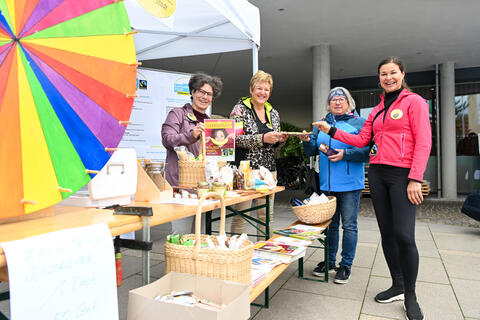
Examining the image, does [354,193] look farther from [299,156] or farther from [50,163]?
[299,156]

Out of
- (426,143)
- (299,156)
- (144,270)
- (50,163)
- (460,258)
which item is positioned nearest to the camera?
(50,163)

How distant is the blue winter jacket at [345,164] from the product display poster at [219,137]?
92 centimetres

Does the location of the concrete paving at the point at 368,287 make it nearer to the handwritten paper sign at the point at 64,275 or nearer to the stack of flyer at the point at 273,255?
the stack of flyer at the point at 273,255

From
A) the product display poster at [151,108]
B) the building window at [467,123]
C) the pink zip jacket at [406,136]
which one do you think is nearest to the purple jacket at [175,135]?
the pink zip jacket at [406,136]

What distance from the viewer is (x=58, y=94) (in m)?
1.03

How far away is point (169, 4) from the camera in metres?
2.80

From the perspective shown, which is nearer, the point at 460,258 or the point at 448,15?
the point at 460,258

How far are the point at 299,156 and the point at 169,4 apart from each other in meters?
7.98

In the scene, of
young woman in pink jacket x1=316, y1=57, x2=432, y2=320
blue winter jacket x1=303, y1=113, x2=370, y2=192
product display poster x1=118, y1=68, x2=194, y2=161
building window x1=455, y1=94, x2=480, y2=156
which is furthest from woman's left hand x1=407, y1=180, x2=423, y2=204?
building window x1=455, y1=94, x2=480, y2=156

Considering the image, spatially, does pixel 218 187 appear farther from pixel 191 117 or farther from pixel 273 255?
pixel 191 117

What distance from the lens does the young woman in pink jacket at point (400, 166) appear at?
84.8 inches

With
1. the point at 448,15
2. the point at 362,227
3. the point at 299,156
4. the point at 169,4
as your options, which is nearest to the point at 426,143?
the point at 169,4

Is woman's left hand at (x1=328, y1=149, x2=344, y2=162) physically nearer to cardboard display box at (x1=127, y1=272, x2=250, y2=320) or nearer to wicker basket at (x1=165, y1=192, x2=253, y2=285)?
wicker basket at (x1=165, y1=192, x2=253, y2=285)

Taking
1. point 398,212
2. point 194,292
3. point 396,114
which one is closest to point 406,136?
point 396,114
